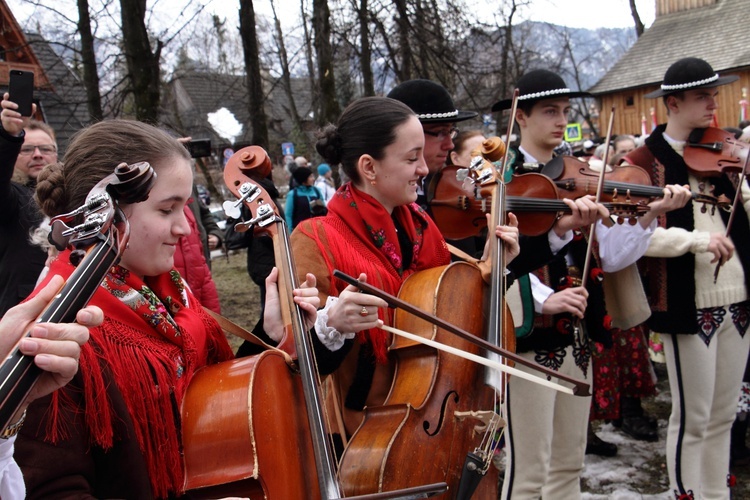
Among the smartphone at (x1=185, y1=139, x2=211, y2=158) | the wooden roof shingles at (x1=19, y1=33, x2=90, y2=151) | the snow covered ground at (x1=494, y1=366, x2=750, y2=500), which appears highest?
the wooden roof shingles at (x1=19, y1=33, x2=90, y2=151)

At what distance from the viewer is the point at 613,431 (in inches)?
180

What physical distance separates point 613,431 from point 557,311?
7.96 feet

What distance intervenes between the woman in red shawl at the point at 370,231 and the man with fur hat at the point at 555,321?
53cm

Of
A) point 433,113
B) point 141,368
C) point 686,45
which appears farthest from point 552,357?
point 686,45

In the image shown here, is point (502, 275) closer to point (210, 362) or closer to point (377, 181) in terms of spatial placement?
point (377, 181)

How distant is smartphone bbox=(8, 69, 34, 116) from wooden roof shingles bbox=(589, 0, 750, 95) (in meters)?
21.7

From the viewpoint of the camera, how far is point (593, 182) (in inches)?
113

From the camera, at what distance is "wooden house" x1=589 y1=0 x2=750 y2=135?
2066cm

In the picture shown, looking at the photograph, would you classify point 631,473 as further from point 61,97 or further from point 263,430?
point 61,97

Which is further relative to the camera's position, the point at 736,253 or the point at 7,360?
the point at 736,253

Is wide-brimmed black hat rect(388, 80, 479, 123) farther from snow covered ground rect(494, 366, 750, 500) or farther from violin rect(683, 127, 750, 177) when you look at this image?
snow covered ground rect(494, 366, 750, 500)

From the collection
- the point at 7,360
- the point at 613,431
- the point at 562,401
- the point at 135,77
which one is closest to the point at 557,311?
the point at 562,401

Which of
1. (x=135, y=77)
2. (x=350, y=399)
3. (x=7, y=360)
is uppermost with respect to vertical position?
(x=135, y=77)

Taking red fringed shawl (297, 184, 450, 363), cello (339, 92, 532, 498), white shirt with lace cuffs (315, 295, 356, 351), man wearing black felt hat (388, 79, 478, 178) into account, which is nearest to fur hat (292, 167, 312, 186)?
man wearing black felt hat (388, 79, 478, 178)
